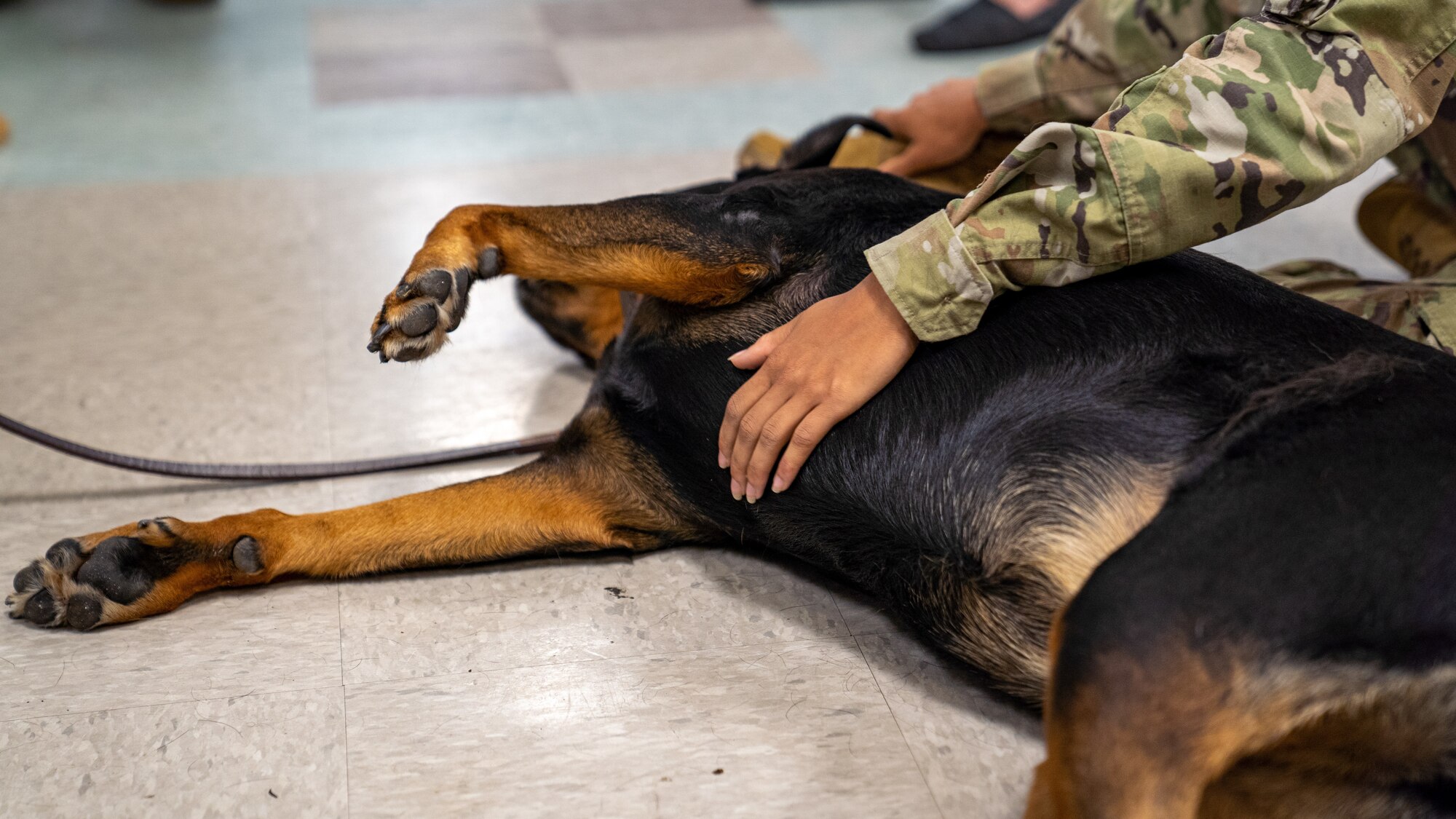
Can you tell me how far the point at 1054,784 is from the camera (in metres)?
1.47

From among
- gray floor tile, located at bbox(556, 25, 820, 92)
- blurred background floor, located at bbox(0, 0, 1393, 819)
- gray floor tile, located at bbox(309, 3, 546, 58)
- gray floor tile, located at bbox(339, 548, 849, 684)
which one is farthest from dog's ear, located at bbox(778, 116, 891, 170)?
gray floor tile, located at bbox(309, 3, 546, 58)

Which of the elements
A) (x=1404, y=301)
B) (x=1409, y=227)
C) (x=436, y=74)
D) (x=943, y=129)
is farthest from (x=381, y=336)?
(x=436, y=74)

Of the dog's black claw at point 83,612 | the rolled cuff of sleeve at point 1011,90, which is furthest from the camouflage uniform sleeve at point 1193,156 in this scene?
the dog's black claw at point 83,612

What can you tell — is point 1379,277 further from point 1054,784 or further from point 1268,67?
point 1054,784

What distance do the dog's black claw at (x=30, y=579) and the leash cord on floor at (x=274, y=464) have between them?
1.12 feet

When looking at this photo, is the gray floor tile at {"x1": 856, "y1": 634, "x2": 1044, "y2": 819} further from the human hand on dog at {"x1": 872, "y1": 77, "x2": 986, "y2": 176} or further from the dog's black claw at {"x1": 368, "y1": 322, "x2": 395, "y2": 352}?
the human hand on dog at {"x1": 872, "y1": 77, "x2": 986, "y2": 176}

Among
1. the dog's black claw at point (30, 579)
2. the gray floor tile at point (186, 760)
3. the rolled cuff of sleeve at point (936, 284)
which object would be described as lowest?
the dog's black claw at point (30, 579)

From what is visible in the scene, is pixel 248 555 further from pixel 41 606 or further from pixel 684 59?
pixel 684 59

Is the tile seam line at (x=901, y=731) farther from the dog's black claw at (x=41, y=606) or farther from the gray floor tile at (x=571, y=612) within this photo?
the dog's black claw at (x=41, y=606)

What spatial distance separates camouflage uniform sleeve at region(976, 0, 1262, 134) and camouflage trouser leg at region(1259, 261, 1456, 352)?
57 cm

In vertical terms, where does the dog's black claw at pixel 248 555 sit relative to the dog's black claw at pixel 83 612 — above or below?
above

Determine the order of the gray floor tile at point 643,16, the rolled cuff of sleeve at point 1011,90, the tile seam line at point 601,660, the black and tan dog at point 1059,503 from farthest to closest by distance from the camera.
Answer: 1. the gray floor tile at point 643,16
2. the rolled cuff of sleeve at point 1011,90
3. the tile seam line at point 601,660
4. the black and tan dog at point 1059,503

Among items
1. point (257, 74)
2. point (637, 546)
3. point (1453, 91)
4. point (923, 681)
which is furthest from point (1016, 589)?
point (257, 74)

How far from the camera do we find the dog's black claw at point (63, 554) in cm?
200
